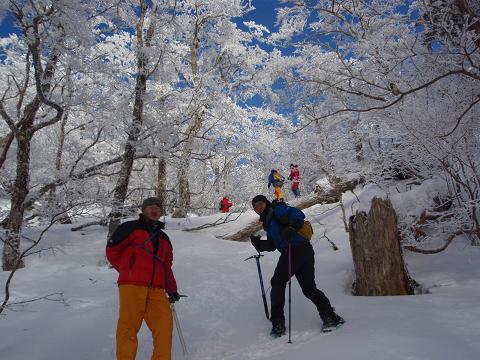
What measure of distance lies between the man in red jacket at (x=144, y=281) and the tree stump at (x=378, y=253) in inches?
102

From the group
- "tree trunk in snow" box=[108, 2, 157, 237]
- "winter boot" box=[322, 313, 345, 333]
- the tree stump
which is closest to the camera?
"winter boot" box=[322, 313, 345, 333]

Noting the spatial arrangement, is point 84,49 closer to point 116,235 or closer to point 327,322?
point 116,235

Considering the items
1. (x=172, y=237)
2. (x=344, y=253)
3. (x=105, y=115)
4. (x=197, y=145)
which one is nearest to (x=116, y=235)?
(x=105, y=115)

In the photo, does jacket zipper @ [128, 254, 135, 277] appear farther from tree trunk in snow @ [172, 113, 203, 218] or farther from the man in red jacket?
tree trunk in snow @ [172, 113, 203, 218]

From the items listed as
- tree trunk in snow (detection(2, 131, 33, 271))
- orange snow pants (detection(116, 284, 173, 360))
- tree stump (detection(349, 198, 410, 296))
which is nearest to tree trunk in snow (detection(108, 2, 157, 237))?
tree trunk in snow (detection(2, 131, 33, 271))

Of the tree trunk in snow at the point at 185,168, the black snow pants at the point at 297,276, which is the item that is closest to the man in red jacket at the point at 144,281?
the black snow pants at the point at 297,276

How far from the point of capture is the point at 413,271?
17.6ft

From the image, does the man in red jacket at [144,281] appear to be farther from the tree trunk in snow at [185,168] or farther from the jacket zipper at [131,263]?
the tree trunk in snow at [185,168]

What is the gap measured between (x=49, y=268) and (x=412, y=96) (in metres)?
6.87

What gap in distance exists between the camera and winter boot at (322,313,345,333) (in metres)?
3.56

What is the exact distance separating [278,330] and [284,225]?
1091mm

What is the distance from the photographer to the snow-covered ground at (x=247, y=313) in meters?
3.03

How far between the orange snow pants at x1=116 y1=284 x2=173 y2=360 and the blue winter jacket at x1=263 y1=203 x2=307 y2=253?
1.36 metres

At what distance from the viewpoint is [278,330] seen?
3.78 metres
